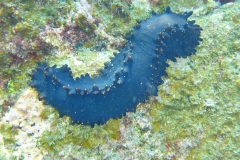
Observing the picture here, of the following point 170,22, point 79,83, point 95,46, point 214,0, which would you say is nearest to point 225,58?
point 170,22

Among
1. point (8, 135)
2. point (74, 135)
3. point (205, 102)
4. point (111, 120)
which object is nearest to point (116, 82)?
point (111, 120)

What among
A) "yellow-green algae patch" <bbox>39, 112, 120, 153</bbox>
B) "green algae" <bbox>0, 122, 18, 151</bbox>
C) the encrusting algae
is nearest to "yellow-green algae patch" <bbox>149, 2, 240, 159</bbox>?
the encrusting algae

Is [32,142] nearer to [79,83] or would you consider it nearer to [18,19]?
[79,83]

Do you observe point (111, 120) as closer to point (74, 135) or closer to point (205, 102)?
point (74, 135)

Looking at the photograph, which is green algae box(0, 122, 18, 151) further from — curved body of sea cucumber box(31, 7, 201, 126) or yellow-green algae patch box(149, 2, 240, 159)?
yellow-green algae patch box(149, 2, 240, 159)

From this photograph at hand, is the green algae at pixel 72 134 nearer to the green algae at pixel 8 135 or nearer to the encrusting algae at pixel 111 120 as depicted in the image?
the encrusting algae at pixel 111 120

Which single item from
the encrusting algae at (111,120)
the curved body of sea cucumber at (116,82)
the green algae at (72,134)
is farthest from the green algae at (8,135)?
the curved body of sea cucumber at (116,82)
